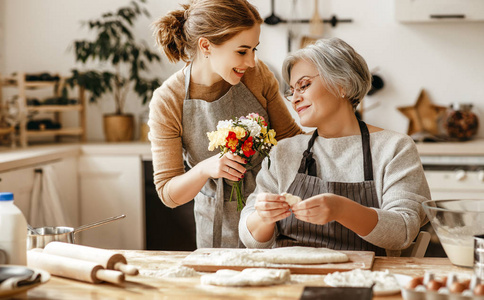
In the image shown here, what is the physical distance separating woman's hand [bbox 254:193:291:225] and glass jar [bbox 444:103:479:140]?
2.44 meters

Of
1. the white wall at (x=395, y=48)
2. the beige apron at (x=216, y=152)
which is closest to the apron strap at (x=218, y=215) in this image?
the beige apron at (x=216, y=152)

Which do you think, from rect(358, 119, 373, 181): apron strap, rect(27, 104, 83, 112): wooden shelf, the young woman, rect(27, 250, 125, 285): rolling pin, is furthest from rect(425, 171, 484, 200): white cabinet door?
rect(27, 250, 125, 285): rolling pin

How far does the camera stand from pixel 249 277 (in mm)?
1432

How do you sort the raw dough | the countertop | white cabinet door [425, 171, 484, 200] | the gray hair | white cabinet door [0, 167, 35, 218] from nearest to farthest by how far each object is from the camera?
1. the raw dough
2. the gray hair
3. white cabinet door [0, 167, 35, 218]
4. the countertop
5. white cabinet door [425, 171, 484, 200]

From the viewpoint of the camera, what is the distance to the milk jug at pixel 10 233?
1458 mm

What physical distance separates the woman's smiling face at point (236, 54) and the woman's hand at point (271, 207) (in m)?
0.57

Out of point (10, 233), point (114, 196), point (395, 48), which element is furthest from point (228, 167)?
point (395, 48)

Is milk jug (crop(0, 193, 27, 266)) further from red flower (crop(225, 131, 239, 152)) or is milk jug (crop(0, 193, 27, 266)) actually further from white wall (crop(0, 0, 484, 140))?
white wall (crop(0, 0, 484, 140))

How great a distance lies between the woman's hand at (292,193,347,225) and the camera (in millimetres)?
1629

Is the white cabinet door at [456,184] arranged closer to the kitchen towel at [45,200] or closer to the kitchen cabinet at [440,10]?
the kitchen cabinet at [440,10]

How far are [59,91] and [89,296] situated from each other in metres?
3.01

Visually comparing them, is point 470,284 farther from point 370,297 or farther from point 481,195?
point 481,195

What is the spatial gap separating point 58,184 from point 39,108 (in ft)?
2.26

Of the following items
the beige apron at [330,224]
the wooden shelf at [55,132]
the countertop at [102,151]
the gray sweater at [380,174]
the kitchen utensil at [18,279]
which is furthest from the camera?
the wooden shelf at [55,132]
